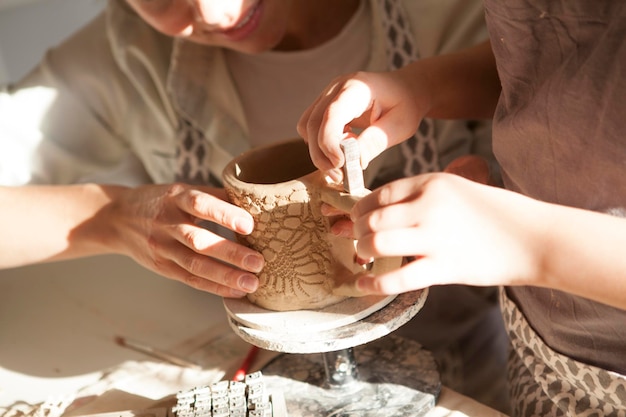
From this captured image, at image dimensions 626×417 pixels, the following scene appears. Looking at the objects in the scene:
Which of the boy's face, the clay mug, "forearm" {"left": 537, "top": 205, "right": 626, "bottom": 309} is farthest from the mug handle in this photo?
the boy's face

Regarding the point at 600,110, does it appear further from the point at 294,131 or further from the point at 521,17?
the point at 294,131

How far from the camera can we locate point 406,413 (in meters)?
0.67

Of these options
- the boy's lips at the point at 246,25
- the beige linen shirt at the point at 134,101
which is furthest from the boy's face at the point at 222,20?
the beige linen shirt at the point at 134,101

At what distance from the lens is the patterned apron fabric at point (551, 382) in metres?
0.63

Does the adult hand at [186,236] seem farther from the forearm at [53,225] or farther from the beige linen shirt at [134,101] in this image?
the beige linen shirt at [134,101]

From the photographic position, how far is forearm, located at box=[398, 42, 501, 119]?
0.75m

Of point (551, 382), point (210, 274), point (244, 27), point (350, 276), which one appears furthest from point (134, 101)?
point (551, 382)

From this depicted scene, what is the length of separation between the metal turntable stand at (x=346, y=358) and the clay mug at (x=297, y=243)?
0.02m

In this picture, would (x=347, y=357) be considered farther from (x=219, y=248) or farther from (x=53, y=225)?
(x=53, y=225)

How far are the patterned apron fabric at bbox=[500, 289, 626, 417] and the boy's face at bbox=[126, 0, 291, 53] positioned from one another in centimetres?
45

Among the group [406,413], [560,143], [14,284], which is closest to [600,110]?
[560,143]

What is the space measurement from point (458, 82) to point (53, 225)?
0.52m

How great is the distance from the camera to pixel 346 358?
2.33ft

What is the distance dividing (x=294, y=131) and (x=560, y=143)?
0.53m
